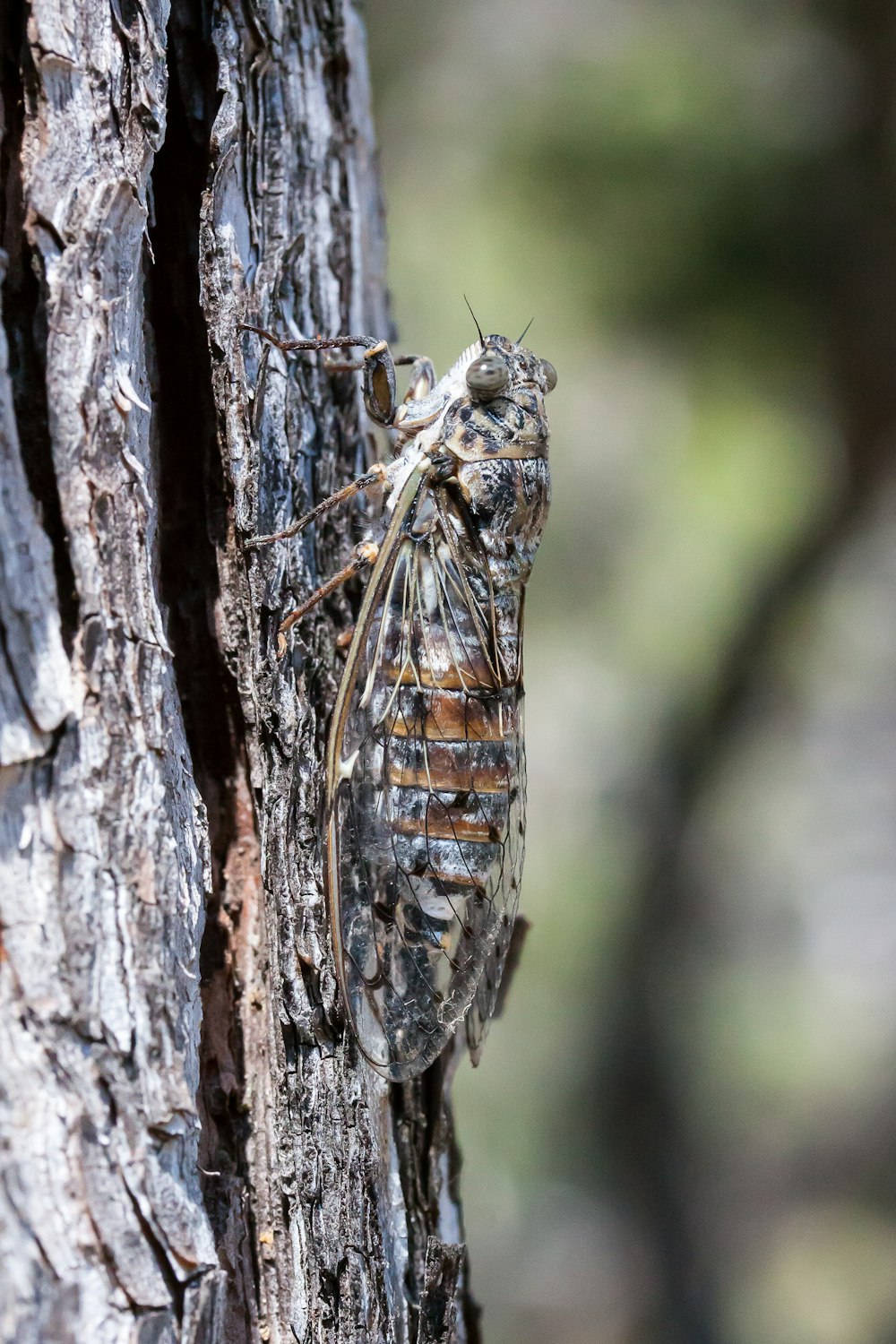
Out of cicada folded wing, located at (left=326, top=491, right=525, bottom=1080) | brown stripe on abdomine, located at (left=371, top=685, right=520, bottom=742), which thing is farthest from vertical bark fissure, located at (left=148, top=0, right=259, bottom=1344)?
brown stripe on abdomine, located at (left=371, top=685, right=520, bottom=742)

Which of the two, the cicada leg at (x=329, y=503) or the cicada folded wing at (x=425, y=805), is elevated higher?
the cicada leg at (x=329, y=503)

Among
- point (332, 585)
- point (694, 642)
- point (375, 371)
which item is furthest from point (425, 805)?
point (694, 642)

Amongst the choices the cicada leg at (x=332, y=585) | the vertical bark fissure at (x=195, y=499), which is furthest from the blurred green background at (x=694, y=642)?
the vertical bark fissure at (x=195, y=499)

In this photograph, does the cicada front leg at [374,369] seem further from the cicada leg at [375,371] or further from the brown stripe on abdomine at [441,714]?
the brown stripe on abdomine at [441,714]

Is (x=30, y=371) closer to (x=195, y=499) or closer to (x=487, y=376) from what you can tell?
(x=195, y=499)

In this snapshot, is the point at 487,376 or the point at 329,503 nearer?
the point at 329,503

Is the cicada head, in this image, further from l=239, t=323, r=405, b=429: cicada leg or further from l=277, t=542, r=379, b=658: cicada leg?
l=277, t=542, r=379, b=658: cicada leg

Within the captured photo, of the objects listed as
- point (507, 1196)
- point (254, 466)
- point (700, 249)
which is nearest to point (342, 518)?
point (254, 466)
